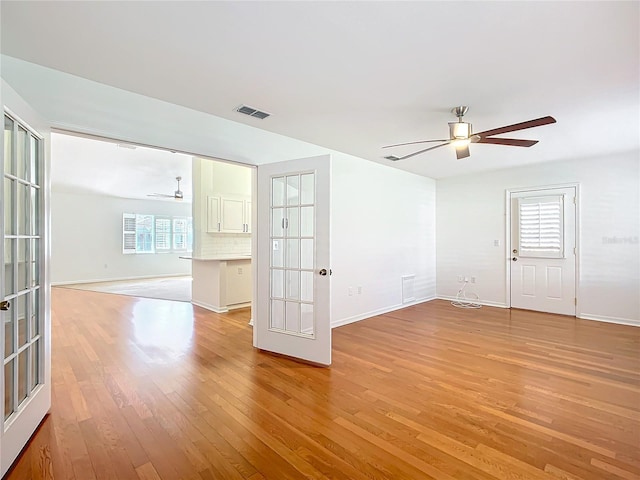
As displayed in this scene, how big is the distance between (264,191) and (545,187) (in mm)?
4810

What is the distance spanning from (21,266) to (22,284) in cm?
11

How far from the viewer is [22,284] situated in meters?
1.99

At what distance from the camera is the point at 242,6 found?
1748mm

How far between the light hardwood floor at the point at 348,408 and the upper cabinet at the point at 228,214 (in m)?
2.40

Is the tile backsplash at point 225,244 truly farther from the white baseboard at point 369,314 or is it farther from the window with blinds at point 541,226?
the window with blinds at point 541,226

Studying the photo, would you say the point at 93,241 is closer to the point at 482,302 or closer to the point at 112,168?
the point at 112,168

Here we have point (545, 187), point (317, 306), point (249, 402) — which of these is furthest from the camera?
point (545, 187)

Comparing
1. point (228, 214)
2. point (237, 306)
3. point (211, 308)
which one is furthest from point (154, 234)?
point (237, 306)

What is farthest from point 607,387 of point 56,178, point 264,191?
point 56,178

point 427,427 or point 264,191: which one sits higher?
point 264,191

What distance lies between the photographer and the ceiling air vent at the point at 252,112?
3148 mm

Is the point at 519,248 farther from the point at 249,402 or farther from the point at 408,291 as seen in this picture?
the point at 249,402

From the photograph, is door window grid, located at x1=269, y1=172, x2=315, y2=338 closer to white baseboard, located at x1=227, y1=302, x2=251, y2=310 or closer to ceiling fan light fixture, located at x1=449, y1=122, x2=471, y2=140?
ceiling fan light fixture, located at x1=449, y1=122, x2=471, y2=140

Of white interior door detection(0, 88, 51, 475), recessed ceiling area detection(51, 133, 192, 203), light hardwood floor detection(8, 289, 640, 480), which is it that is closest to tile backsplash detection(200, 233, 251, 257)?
recessed ceiling area detection(51, 133, 192, 203)
